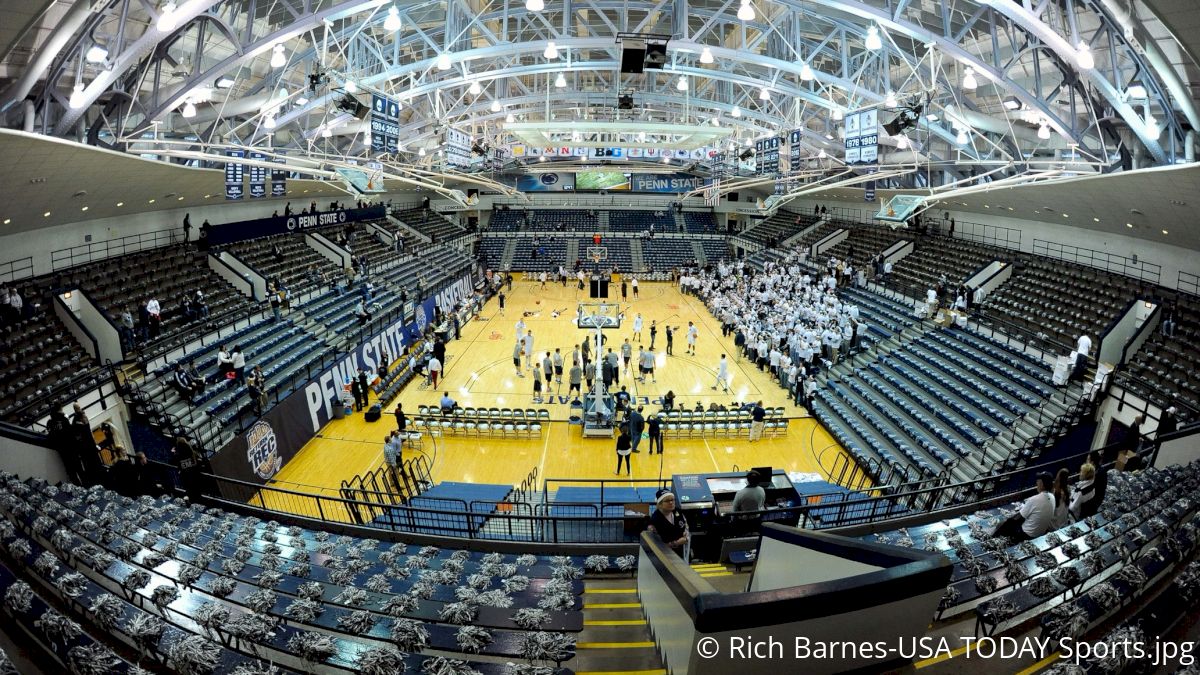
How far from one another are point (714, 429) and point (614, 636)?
11.9m

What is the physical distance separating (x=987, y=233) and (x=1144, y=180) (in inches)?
638

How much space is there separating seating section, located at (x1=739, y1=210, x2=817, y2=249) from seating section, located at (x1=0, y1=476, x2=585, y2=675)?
39475 millimetres

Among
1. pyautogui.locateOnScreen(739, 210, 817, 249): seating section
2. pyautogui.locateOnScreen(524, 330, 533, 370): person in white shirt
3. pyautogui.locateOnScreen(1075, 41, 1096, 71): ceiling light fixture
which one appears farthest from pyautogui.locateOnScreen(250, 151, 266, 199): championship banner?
pyautogui.locateOnScreen(739, 210, 817, 249): seating section

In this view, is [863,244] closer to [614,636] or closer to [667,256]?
[667,256]

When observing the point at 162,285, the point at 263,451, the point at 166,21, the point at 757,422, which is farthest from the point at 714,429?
the point at 162,285

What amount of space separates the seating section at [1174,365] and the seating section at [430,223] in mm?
37589

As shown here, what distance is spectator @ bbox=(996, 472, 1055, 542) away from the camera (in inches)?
260

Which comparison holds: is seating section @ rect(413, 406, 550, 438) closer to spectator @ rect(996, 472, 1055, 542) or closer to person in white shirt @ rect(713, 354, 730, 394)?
person in white shirt @ rect(713, 354, 730, 394)

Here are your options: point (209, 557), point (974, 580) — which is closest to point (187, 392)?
point (209, 557)

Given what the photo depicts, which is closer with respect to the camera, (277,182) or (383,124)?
(383,124)

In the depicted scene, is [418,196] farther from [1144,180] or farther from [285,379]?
[1144,180]

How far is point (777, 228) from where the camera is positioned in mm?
46438

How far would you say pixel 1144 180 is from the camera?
12.6 m

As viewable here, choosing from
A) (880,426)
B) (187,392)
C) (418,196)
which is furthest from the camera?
(418,196)
